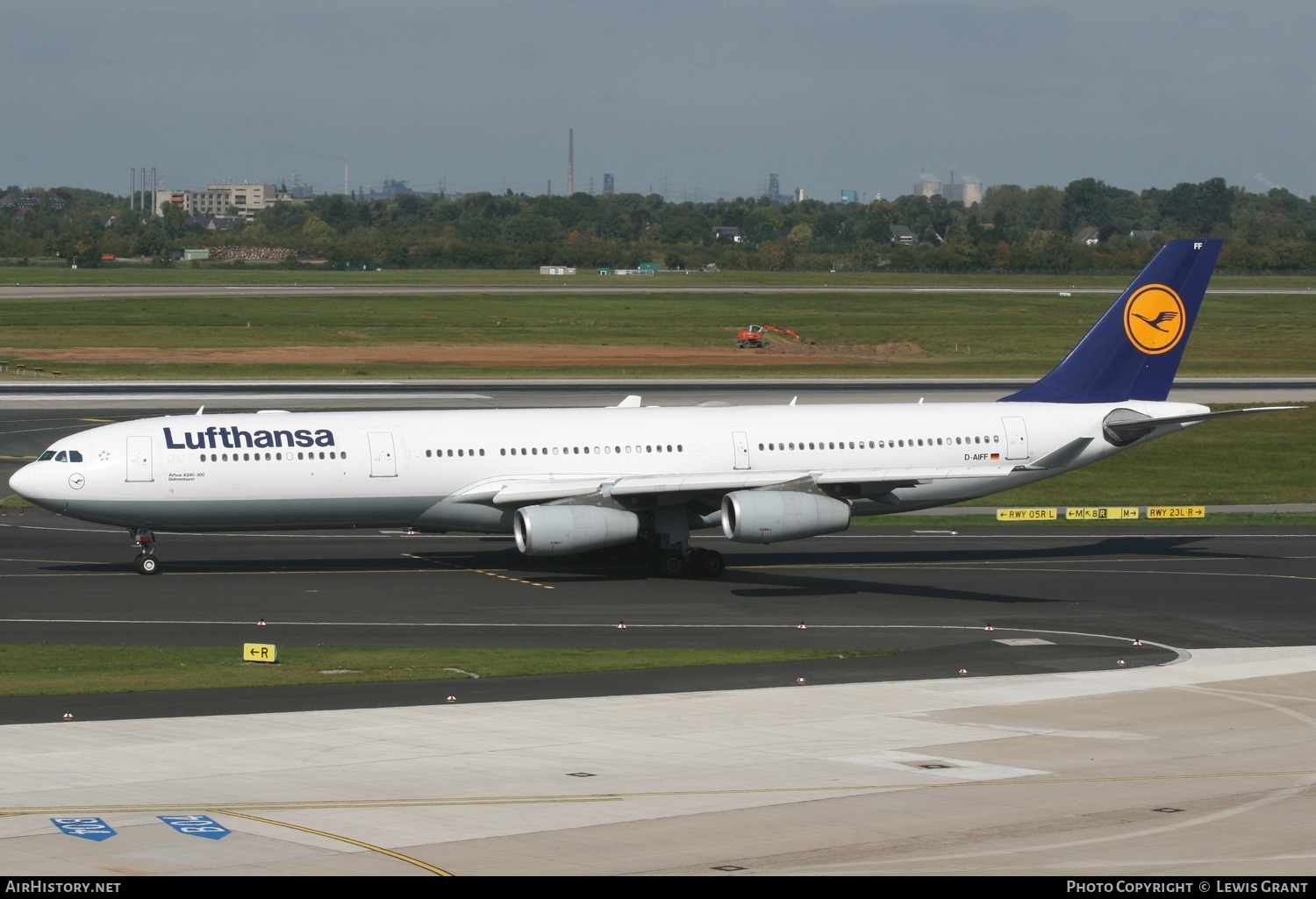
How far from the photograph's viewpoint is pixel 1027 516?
57.7 meters

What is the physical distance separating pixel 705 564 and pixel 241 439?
13.1 m

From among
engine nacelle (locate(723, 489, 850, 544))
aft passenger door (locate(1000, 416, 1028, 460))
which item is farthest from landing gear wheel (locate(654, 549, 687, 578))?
aft passenger door (locate(1000, 416, 1028, 460))

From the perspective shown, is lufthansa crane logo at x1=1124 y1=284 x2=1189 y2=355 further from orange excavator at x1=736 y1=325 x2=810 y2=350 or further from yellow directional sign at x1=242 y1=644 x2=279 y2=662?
orange excavator at x1=736 y1=325 x2=810 y2=350

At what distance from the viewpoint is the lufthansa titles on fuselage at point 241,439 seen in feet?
142

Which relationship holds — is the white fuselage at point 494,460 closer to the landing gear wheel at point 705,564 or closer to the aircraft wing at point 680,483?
the aircraft wing at point 680,483

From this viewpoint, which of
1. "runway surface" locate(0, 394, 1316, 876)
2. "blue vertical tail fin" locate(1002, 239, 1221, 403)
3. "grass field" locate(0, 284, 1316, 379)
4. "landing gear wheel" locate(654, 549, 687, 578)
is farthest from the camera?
"grass field" locate(0, 284, 1316, 379)

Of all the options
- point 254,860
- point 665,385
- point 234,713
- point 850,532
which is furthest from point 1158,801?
point 665,385

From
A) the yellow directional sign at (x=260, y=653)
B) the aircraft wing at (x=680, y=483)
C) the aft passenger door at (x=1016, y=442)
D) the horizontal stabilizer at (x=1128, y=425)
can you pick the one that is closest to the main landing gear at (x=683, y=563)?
the aircraft wing at (x=680, y=483)

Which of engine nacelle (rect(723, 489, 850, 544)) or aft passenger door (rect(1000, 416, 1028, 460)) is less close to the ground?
aft passenger door (rect(1000, 416, 1028, 460))

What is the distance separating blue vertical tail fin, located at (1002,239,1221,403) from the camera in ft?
165

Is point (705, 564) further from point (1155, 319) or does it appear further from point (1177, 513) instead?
point (1177, 513)

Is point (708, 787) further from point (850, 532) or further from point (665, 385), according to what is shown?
point (665, 385)

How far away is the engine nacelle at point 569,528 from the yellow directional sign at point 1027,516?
1914 centimetres

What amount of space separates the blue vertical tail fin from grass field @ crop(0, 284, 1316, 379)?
5192 cm
